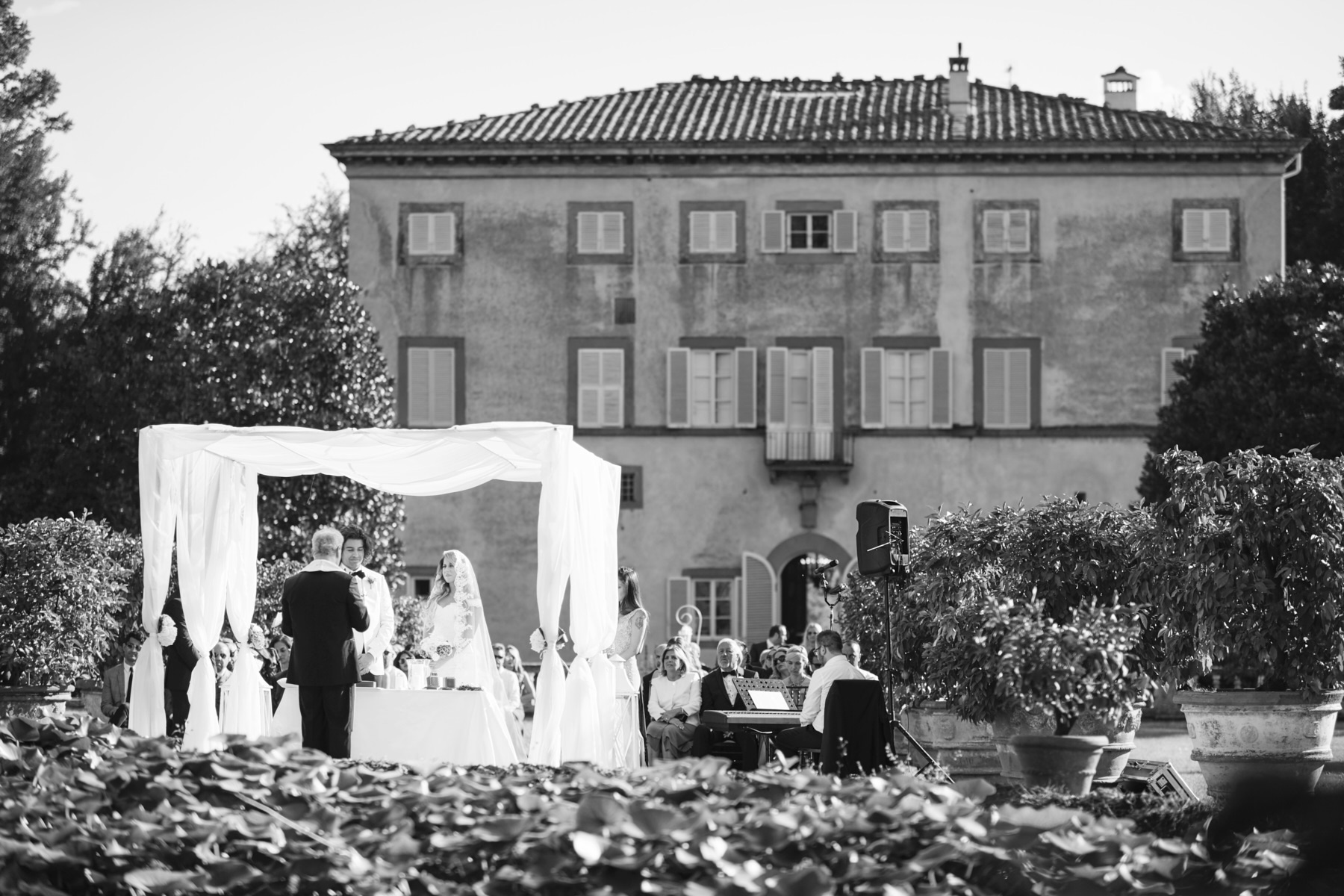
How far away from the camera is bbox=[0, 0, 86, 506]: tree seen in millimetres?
32750

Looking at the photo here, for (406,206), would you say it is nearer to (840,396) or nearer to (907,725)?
(840,396)

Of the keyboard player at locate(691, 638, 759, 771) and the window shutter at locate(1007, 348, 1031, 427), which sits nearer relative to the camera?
the keyboard player at locate(691, 638, 759, 771)

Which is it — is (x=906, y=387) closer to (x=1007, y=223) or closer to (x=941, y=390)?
(x=941, y=390)

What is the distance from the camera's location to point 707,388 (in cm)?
3159

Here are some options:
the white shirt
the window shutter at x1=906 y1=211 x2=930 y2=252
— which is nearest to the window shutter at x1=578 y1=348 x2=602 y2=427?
the window shutter at x1=906 y1=211 x2=930 y2=252

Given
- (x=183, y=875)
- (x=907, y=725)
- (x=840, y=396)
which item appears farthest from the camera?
(x=840, y=396)

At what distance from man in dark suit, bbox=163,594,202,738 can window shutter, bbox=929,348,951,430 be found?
18756mm

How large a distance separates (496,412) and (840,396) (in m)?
5.97

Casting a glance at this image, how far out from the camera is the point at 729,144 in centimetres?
3159

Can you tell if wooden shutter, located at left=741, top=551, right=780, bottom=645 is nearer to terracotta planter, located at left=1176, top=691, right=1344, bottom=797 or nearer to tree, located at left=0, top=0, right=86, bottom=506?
tree, located at left=0, top=0, right=86, bottom=506

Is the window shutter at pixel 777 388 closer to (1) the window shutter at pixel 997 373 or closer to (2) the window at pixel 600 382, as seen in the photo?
(2) the window at pixel 600 382

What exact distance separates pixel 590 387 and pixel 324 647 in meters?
20.7

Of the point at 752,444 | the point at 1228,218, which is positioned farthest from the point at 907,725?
the point at 1228,218

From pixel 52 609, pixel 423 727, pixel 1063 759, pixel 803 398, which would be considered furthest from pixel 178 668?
pixel 803 398
